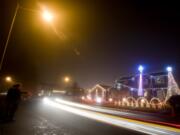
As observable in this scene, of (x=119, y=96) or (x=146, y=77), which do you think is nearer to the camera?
(x=146, y=77)

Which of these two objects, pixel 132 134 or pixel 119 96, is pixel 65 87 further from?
pixel 132 134

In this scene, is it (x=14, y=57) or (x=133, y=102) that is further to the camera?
(x=14, y=57)

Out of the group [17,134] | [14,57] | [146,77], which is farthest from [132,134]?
[14,57]

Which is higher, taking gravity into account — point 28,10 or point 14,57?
point 14,57

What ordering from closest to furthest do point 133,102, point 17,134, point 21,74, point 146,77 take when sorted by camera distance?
point 17,134 → point 133,102 → point 146,77 → point 21,74

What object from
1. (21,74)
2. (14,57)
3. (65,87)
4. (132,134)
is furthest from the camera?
(65,87)

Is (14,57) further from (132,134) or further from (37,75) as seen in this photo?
(132,134)

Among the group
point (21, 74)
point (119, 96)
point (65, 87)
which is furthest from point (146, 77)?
point (65, 87)

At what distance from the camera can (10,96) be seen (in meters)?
12.1

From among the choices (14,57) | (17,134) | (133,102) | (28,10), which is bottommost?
(17,134)

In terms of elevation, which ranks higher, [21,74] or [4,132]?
[21,74]

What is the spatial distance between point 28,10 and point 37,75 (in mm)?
52875

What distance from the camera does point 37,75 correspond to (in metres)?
68.5

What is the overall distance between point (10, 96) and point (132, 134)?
658 centimetres
